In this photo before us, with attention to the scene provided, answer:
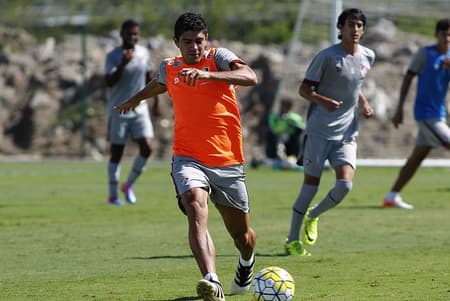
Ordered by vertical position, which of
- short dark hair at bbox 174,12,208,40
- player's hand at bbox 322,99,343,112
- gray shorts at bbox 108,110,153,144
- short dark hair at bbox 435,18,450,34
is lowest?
gray shorts at bbox 108,110,153,144

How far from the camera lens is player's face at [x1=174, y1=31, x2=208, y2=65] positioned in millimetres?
8648

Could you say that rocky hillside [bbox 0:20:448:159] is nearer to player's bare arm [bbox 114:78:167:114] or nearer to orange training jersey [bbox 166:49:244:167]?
player's bare arm [bbox 114:78:167:114]

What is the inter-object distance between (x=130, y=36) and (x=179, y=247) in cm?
567

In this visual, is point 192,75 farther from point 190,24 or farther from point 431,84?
point 431,84

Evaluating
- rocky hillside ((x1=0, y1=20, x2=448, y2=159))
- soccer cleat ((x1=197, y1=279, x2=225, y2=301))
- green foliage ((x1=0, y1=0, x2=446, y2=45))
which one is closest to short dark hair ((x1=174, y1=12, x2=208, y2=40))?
soccer cleat ((x1=197, y1=279, x2=225, y2=301))

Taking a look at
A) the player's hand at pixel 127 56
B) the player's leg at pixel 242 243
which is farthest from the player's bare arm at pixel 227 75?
the player's hand at pixel 127 56

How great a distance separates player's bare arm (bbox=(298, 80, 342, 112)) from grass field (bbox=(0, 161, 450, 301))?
1412mm

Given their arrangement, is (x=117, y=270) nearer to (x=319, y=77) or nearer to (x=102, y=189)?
(x=319, y=77)

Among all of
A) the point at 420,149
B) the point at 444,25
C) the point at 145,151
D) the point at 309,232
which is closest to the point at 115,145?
the point at 145,151

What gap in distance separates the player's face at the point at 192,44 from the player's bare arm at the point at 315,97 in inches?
111

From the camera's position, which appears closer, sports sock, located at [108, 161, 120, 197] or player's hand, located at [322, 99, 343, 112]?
player's hand, located at [322, 99, 343, 112]

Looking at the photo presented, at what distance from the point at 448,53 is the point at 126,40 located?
14.9 feet

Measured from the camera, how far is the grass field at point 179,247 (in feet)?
30.2

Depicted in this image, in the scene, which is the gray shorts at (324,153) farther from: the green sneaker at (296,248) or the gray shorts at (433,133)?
the gray shorts at (433,133)
